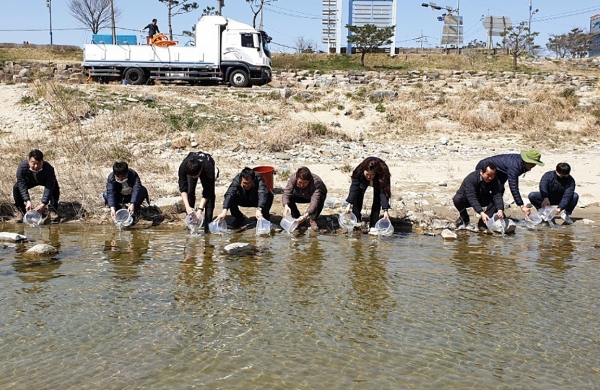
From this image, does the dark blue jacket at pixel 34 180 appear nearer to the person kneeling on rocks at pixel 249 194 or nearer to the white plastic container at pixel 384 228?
the person kneeling on rocks at pixel 249 194

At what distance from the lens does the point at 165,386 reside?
373 centimetres

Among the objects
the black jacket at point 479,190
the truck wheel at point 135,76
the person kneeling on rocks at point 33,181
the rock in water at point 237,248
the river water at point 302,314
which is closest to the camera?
the river water at point 302,314

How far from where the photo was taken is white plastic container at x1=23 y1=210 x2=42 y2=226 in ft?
25.7

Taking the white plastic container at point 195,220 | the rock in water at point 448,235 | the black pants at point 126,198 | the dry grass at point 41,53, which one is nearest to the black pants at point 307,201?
the white plastic container at point 195,220

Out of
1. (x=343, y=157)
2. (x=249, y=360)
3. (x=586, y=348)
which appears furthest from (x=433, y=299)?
(x=343, y=157)

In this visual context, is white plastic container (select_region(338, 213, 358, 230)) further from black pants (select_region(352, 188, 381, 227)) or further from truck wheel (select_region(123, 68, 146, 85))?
truck wheel (select_region(123, 68, 146, 85))

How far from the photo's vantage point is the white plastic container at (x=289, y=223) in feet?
25.0

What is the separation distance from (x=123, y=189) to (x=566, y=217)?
589 centimetres

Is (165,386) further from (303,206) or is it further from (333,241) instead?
(303,206)

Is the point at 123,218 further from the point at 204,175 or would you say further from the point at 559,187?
the point at 559,187

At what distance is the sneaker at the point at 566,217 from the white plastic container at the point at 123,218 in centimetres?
568

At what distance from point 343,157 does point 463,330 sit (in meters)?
7.97

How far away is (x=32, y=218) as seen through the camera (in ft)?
26.1

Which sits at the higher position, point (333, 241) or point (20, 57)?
point (20, 57)
